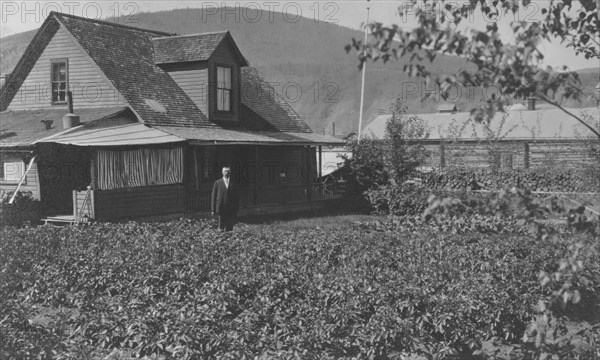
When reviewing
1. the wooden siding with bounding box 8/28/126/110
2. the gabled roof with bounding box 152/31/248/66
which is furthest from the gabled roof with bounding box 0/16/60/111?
the gabled roof with bounding box 152/31/248/66

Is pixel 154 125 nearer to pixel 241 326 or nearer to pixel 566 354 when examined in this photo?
pixel 241 326

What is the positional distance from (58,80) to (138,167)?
6.60 metres

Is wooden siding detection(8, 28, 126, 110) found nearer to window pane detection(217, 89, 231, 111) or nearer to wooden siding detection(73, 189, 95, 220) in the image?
window pane detection(217, 89, 231, 111)

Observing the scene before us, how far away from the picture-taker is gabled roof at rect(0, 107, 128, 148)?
19938mm

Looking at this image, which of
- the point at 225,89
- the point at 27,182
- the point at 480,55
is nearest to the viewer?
the point at 480,55

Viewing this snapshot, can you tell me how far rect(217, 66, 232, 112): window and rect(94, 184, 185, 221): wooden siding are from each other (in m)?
5.64

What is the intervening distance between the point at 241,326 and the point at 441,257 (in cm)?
422

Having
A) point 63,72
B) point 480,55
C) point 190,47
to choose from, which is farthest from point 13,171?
point 480,55

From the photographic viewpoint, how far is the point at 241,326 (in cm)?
659

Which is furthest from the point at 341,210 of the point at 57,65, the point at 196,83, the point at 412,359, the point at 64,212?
the point at 412,359

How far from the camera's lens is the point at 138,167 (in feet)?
64.3

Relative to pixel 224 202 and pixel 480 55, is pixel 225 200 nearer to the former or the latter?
pixel 224 202

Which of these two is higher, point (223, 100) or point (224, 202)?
point (223, 100)

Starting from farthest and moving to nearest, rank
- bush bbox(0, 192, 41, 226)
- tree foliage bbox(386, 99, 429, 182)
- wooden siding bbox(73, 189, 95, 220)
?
tree foliage bbox(386, 99, 429, 182), bush bbox(0, 192, 41, 226), wooden siding bbox(73, 189, 95, 220)
